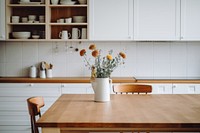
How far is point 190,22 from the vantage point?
13.9 feet

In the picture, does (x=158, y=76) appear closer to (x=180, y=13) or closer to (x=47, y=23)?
(x=180, y=13)

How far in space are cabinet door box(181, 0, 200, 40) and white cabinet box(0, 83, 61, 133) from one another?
1967 mm

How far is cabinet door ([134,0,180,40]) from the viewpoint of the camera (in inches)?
166

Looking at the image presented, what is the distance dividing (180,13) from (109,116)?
2.86m

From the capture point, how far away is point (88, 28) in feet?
13.9

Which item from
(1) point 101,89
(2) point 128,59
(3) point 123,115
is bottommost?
(3) point 123,115

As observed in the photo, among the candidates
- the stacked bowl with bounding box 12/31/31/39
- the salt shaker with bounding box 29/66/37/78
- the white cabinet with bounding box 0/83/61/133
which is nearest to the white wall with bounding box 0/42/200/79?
the salt shaker with bounding box 29/66/37/78

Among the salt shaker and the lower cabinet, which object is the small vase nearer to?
the lower cabinet

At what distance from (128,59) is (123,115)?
2.80 metres

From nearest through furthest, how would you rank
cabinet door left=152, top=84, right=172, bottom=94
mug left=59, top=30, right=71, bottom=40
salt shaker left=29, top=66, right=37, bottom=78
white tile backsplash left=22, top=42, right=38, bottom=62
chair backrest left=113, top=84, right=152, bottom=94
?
chair backrest left=113, top=84, right=152, bottom=94 → cabinet door left=152, top=84, right=172, bottom=94 → mug left=59, top=30, right=71, bottom=40 → salt shaker left=29, top=66, right=37, bottom=78 → white tile backsplash left=22, top=42, right=38, bottom=62

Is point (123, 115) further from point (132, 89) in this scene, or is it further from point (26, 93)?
point (26, 93)

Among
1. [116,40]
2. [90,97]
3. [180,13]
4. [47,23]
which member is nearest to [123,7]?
[116,40]

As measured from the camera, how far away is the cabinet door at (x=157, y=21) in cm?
422

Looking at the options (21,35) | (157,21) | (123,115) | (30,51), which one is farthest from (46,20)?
(123,115)
